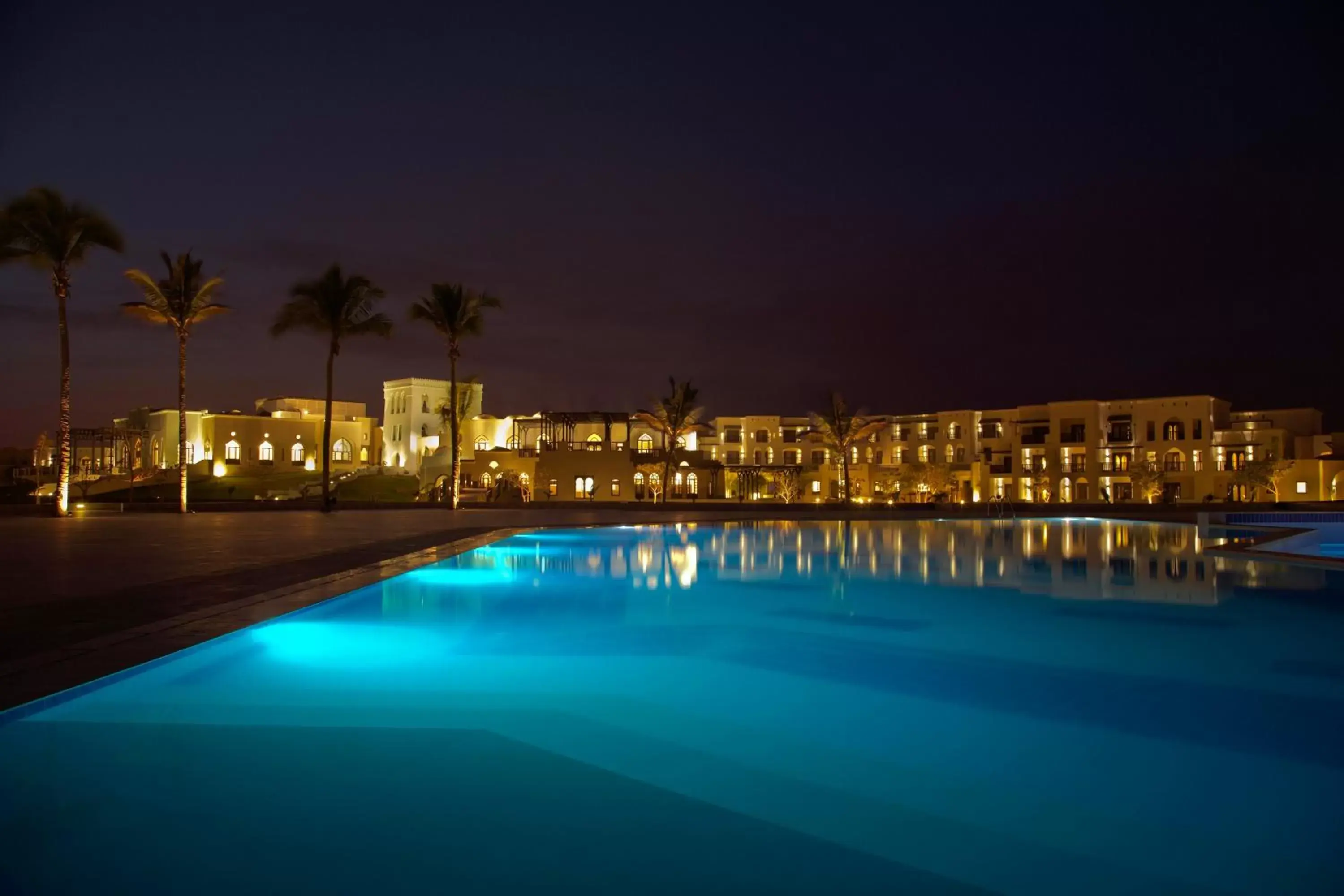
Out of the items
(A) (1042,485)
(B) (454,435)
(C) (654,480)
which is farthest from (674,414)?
(A) (1042,485)

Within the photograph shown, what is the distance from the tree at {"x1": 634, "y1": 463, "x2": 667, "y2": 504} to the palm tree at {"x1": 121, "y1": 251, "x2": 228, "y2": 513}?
22314mm

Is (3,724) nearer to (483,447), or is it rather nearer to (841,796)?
(841,796)

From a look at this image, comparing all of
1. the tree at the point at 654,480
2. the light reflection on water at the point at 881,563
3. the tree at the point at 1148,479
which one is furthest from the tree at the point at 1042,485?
the light reflection on water at the point at 881,563

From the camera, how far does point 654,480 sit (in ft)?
159

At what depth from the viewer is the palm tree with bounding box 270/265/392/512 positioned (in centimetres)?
3031

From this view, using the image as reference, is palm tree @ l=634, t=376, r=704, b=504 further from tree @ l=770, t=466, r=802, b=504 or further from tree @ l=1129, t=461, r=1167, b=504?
tree @ l=1129, t=461, r=1167, b=504

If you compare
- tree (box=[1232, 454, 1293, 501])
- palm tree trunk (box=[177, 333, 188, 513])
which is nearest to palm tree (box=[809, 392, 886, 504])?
tree (box=[1232, 454, 1293, 501])

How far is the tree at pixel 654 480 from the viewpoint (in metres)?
45.6

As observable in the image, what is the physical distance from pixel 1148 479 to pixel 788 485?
2056 centimetres

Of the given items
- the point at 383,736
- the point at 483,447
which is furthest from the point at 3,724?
the point at 483,447

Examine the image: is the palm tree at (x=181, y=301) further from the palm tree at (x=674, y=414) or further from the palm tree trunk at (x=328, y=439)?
the palm tree at (x=674, y=414)

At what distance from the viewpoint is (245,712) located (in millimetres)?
5938

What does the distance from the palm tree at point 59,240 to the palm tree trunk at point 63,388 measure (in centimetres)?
2

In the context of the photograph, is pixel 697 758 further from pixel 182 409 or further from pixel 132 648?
pixel 182 409
